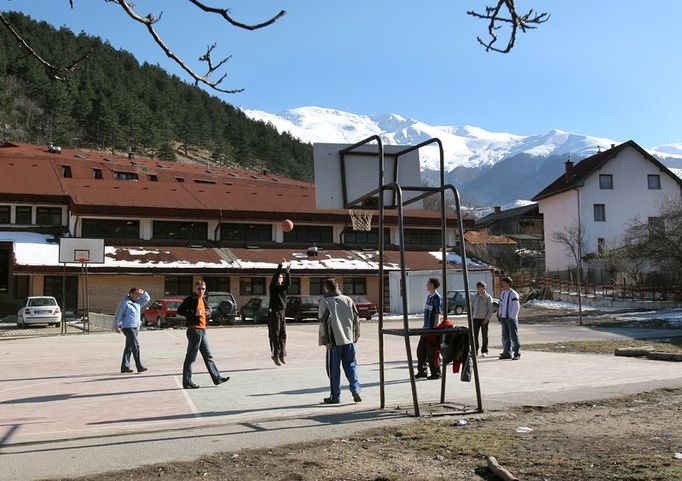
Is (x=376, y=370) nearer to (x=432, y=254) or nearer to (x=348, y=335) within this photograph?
(x=348, y=335)

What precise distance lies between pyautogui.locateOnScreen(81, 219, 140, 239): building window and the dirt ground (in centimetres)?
4075

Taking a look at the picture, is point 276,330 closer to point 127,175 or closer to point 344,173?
point 344,173

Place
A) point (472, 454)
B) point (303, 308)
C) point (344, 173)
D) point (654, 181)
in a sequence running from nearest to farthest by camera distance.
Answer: point (472, 454)
point (344, 173)
point (303, 308)
point (654, 181)

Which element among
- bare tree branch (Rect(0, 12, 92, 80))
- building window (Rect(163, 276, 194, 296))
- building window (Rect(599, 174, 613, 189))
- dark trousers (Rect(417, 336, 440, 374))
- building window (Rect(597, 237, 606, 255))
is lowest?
dark trousers (Rect(417, 336, 440, 374))

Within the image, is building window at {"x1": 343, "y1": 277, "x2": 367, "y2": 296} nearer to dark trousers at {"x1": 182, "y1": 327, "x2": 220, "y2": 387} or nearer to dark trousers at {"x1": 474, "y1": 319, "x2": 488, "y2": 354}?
dark trousers at {"x1": 474, "y1": 319, "x2": 488, "y2": 354}

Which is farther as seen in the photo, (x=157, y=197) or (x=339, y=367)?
(x=157, y=197)

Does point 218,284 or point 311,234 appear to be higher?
point 311,234

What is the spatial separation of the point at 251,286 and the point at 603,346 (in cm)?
2990

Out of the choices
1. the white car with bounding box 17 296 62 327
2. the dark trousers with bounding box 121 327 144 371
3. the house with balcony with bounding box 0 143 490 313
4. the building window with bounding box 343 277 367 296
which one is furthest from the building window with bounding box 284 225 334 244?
the dark trousers with bounding box 121 327 144 371

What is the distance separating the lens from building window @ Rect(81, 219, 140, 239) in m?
45.0

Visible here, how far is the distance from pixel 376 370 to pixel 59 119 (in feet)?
324

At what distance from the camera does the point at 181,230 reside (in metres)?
48.0

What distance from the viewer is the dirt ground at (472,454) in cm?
575

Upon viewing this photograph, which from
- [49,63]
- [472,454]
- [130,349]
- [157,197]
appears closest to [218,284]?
[157,197]
